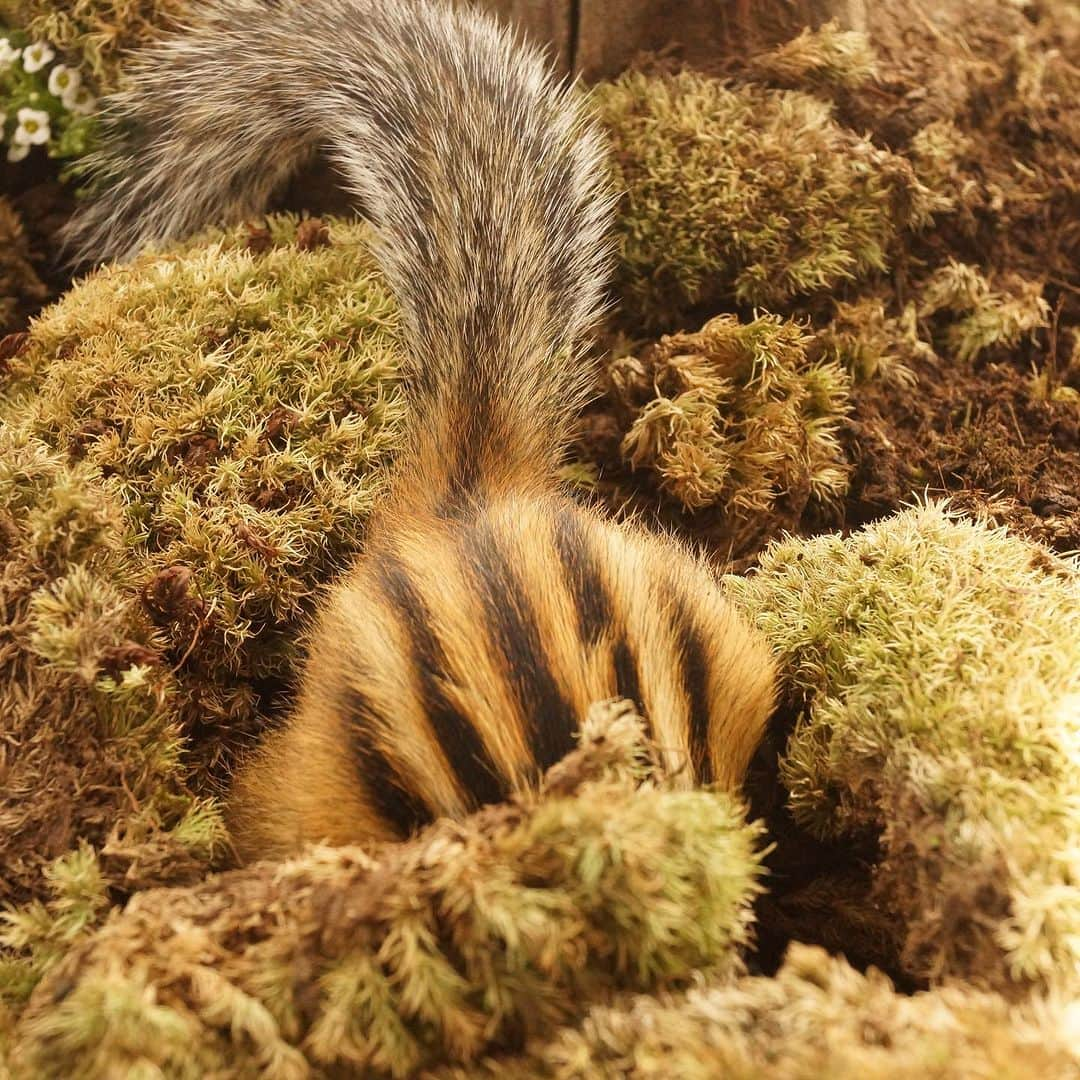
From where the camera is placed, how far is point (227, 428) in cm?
172

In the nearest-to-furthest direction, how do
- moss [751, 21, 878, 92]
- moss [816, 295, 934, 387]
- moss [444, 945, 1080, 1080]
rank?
moss [444, 945, 1080, 1080] → moss [816, 295, 934, 387] → moss [751, 21, 878, 92]

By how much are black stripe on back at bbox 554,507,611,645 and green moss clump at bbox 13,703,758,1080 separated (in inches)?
12.7

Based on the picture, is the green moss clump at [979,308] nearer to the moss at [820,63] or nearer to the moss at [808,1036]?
the moss at [820,63]

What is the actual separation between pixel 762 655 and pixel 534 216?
1000mm

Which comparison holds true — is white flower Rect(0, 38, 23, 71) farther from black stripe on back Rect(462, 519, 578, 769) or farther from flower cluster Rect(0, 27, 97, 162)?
black stripe on back Rect(462, 519, 578, 769)

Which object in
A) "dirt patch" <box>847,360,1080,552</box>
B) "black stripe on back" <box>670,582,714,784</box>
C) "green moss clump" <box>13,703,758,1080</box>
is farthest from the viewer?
"dirt patch" <box>847,360,1080,552</box>

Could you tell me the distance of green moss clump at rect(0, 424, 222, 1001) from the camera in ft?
4.22

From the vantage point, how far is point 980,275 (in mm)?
2297

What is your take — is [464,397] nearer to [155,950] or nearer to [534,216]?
[534,216]

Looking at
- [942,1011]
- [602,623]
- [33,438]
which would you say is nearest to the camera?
[942,1011]

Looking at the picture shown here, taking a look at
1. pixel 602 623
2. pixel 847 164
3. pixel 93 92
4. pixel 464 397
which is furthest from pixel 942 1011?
pixel 93 92

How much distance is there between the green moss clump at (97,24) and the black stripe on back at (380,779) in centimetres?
167

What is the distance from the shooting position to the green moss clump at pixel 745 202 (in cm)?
212

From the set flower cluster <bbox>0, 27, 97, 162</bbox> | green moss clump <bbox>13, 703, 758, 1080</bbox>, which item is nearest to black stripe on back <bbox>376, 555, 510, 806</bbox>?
green moss clump <bbox>13, 703, 758, 1080</bbox>
